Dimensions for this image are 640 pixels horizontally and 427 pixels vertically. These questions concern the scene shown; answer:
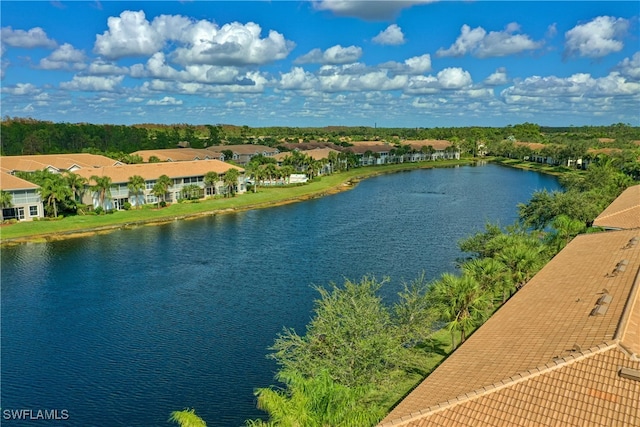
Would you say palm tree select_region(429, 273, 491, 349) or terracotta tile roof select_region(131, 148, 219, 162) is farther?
terracotta tile roof select_region(131, 148, 219, 162)

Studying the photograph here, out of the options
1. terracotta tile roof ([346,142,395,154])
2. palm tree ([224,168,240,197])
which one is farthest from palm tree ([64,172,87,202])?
terracotta tile roof ([346,142,395,154])

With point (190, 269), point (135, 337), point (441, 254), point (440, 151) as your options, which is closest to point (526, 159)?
point (440, 151)

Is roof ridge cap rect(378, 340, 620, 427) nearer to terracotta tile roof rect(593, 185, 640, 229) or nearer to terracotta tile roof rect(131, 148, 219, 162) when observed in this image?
terracotta tile roof rect(593, 185, 640, 229)

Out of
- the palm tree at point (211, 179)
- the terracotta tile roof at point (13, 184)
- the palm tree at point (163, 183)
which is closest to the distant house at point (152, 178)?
the palm tree at point (211, 179)

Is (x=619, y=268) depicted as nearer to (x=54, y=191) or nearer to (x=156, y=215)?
(x=156, y=215)

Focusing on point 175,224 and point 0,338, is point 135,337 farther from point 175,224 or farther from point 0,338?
point 175,224

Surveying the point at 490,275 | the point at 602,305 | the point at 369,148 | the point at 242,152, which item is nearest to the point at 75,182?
the point at 490,275

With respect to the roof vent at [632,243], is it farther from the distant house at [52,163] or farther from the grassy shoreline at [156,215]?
the distant house at [52,163]
